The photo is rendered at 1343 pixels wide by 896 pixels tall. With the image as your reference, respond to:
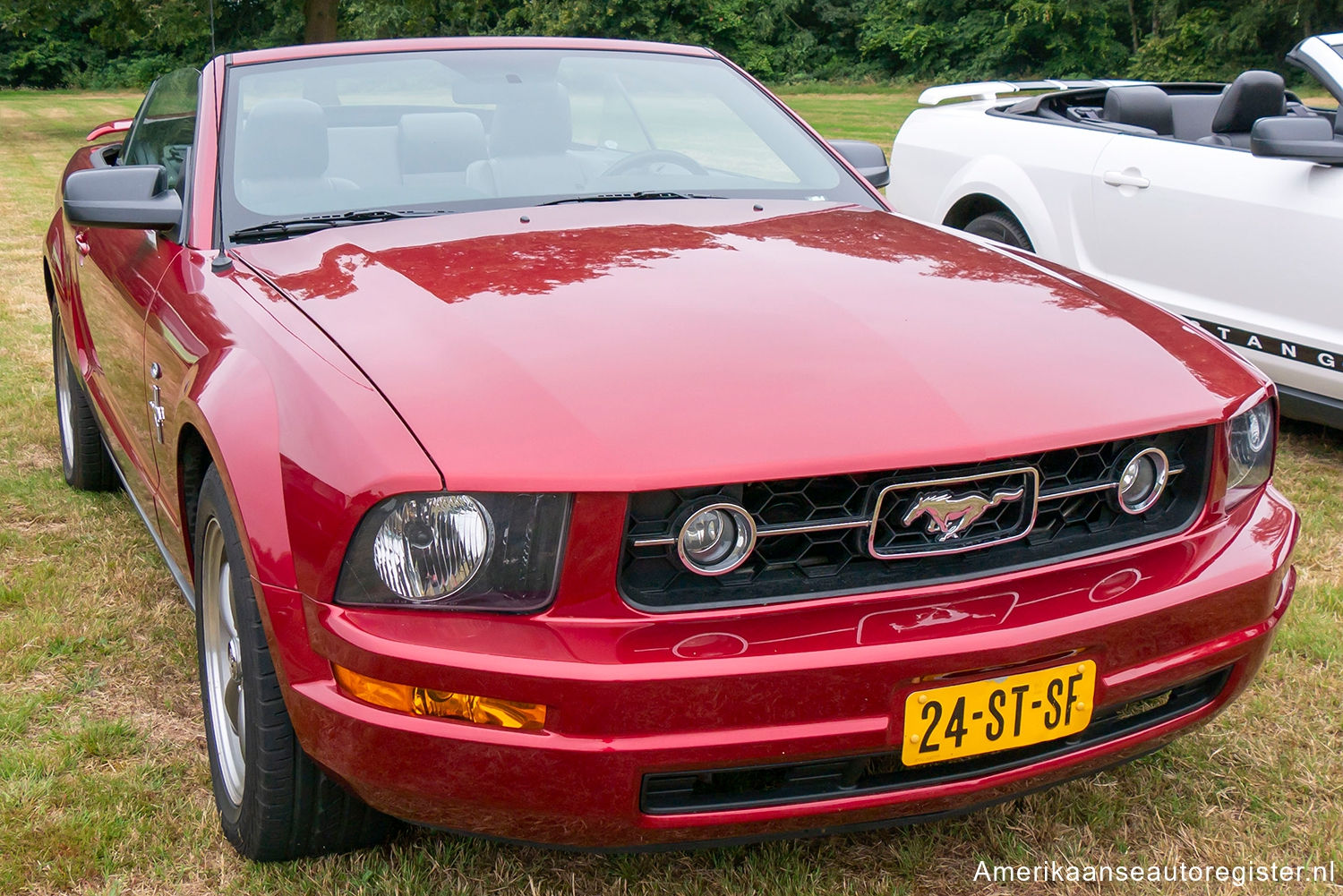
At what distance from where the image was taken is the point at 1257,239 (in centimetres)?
439

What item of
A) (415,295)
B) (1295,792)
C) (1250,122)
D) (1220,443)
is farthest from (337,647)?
(1250,122)

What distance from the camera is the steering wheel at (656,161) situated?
128 inches

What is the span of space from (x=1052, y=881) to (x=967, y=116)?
4463 mm

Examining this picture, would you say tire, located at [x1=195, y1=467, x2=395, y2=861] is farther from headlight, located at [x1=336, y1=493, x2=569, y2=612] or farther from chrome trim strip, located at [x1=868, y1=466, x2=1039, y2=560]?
chrome trim strip, located at [x1=868, y1=466, x2=1039, y2=560]

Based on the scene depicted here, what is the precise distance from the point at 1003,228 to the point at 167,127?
356 centimetres

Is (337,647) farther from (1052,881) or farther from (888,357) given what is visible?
(1052,881)

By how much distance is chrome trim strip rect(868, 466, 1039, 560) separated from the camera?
1.83 meters

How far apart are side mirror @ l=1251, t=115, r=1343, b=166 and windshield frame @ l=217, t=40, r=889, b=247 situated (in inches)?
67.2

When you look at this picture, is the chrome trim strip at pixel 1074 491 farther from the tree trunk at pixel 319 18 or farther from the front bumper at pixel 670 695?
the tree trunk at pixel 319 18

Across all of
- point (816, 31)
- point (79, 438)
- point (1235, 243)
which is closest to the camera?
point (79, 438)

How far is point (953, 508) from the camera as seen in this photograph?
6.13 feet

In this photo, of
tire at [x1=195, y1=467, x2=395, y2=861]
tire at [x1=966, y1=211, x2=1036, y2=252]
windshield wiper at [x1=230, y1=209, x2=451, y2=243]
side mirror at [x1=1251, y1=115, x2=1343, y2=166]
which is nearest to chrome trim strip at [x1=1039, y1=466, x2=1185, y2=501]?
tire at [x1=195, y1=467, x2=395, y2=861]

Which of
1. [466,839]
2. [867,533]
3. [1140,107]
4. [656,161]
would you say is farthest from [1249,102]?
[466,839]
